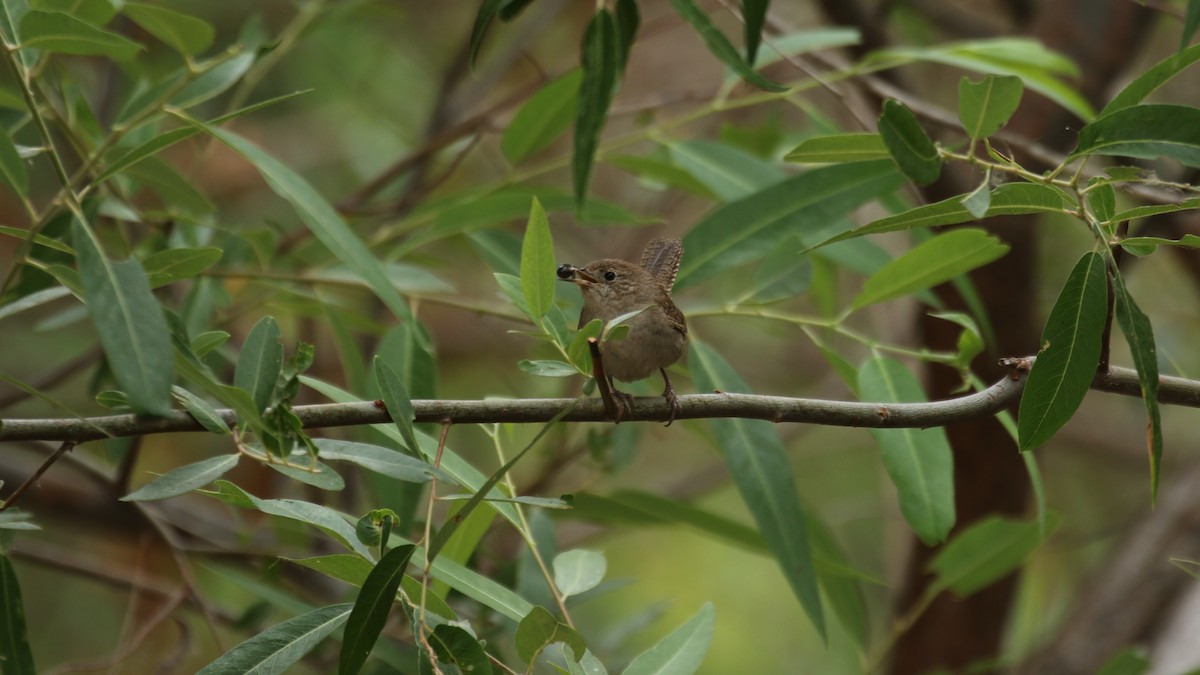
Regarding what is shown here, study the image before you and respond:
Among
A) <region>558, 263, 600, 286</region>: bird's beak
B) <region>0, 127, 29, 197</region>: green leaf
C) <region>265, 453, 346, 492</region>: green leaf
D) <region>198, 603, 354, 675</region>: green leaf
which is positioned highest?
<region>0, 127, 29, 197</region>: green leaf

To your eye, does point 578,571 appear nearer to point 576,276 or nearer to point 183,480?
point 183,480

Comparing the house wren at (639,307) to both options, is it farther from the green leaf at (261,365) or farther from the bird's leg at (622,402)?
the green leaf at (261,365)

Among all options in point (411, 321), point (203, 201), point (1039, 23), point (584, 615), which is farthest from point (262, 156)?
point (584, 615)

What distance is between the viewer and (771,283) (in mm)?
2779

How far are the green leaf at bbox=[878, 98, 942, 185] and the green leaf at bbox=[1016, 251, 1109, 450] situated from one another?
251 millimetres

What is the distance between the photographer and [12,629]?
1.87m

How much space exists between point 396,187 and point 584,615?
274 centimetres

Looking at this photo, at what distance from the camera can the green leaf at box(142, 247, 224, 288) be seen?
196 centimetres

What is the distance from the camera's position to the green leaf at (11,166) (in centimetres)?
192

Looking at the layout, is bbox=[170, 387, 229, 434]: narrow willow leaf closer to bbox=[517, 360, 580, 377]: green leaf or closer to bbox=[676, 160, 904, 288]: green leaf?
bbox=[517, 360, 580, 377]: green leaf

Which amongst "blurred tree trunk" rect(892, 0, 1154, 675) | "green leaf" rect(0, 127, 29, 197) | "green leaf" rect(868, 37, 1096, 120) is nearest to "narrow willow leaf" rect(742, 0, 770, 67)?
"green leaf" rect(0, 127, 29, 197)

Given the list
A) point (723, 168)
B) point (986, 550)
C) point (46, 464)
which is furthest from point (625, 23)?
point (986, 550)

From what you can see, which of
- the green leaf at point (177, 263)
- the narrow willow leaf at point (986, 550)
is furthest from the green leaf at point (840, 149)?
the narrow willow leaf at point (986, 550)

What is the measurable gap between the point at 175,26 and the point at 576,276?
3.96 feet
